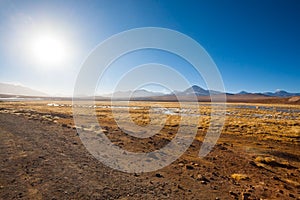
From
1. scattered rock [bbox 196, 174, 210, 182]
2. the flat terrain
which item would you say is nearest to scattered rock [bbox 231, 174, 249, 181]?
the flat terrain

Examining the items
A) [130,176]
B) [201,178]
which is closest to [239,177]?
[201,178]

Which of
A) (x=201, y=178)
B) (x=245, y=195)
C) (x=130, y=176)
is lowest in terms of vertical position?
(x=245, y=195)

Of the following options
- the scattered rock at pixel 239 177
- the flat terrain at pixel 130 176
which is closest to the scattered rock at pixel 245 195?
the flat terrain at pixel 130 176

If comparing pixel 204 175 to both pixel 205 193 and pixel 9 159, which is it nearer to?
pixel 205 193

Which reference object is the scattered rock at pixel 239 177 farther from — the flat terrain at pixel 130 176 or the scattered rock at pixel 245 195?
the scattered rock at pixel 245 195

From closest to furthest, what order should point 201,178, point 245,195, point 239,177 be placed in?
point 245,195 < point 201,178 < point 239,177

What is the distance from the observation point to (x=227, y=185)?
27.3 ft

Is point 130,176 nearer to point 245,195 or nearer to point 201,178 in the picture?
point 201,178

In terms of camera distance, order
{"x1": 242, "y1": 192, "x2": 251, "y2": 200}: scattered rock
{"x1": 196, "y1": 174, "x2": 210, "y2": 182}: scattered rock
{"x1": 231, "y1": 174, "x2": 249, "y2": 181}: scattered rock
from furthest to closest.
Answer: {"x1": 231, "y1": 174, "x2": 249, "y2": 181}: scattered rock → {"x1": 196, "y1": 174, "x2": 210, "y2": 182}: scattered rock → {"x1": 242, "y1": 192, "x2": 251, "y2": 200}: scattered rock

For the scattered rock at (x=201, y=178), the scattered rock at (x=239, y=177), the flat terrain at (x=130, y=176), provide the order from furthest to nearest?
the scattered rock at (x=239, y=177) < the scattered rock at (x=201, y=178) < the flat terrain at (x=130, y=176)

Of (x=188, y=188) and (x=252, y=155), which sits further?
(x=252, y=155)

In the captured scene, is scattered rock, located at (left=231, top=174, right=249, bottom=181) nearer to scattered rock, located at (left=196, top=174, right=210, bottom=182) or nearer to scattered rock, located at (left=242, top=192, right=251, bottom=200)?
scattered rock, located at (left=196, top=174, right=210, bottom=182)

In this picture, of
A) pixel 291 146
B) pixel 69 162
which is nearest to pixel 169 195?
pixel 69 162

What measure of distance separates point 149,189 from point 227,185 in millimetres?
3051
